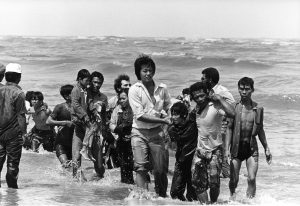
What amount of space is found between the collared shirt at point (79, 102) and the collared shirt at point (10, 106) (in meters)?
1.14

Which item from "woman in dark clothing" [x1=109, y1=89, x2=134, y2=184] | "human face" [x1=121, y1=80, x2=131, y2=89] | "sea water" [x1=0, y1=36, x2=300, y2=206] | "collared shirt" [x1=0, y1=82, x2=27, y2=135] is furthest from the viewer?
"human face" [x1=121, y1=80, x2=131, y2=89]

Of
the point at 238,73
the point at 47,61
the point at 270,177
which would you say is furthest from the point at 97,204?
the point at 47,61

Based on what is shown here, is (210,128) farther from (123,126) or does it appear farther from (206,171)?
(123,126)

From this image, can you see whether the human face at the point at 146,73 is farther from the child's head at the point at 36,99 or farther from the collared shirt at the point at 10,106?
the child's head at the point at 36,99

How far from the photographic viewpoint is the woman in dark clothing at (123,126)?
8.38m

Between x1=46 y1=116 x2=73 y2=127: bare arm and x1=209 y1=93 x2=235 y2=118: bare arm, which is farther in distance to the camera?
x1=46 y1=116 x2=73 y2=127: bare arm

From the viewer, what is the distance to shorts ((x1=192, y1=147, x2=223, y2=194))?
6.92m

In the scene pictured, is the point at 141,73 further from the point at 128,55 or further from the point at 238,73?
the point at 128,55

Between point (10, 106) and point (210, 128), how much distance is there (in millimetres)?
2374

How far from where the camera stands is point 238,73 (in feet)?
106

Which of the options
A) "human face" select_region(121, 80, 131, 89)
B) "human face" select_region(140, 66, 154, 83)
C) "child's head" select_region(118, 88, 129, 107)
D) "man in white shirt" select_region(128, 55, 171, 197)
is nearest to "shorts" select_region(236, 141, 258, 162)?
"man in white shirt" select_region(128, 55, 171, 197)

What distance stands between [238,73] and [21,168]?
22.8m

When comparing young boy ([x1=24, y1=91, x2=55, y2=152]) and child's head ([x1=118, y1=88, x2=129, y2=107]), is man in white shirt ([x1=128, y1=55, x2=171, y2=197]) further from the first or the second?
young boy ([x1=24, y1=91, x2=55, y2=152])

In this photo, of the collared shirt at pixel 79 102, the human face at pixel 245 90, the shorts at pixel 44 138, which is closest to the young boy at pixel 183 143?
the human face at pixel 245 90
